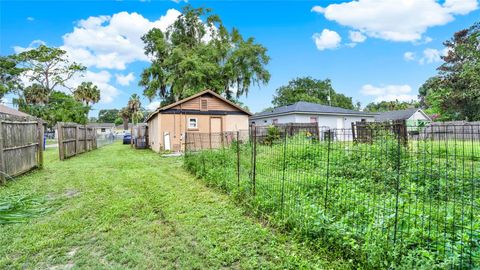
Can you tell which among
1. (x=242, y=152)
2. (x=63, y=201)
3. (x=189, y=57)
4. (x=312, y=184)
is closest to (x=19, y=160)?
(x=63, y=201)

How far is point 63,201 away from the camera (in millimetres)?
5156

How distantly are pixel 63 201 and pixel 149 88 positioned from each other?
22934 mm

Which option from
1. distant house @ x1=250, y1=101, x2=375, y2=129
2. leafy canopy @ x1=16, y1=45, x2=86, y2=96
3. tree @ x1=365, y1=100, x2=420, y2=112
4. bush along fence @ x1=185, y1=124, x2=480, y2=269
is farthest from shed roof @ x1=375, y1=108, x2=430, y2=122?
leafy canopy @ x1=16, y1=45, x2=86, y2=96

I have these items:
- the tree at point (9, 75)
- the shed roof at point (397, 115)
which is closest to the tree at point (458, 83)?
the shed roof at point (397, 115)

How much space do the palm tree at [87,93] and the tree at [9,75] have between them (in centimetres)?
856

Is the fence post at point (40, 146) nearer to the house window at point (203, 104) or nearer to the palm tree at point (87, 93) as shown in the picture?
the house window at point (203, 104)

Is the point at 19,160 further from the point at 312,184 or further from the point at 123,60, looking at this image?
the point at 123,60

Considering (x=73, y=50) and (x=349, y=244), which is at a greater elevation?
(x=73, y=50)

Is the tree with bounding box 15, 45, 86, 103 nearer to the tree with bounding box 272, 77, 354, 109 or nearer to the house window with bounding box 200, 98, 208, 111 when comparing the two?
the house window with bounding box 200, 98, 208, 111

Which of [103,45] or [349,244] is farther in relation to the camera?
[103,45]

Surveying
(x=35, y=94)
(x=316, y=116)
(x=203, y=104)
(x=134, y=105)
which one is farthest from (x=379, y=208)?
(x=134, y=105)

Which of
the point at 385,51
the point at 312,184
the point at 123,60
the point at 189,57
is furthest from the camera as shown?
the point at 123,60

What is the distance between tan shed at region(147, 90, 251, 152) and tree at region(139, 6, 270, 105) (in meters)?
7.85

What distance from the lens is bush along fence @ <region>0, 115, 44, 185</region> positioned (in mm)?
Answer: 6496
